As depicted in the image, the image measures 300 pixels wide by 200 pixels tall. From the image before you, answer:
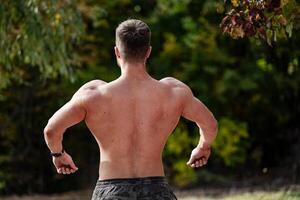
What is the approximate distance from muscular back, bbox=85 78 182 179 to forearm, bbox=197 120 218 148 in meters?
0.27

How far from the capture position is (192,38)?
50.1 feet

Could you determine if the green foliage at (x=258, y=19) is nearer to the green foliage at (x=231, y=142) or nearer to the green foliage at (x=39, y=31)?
the green foliage at (x=39, y=31)

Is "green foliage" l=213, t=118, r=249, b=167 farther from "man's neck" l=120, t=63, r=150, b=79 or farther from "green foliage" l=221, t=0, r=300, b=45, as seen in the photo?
"man's neck" l=120, t=63, r=150, b=79

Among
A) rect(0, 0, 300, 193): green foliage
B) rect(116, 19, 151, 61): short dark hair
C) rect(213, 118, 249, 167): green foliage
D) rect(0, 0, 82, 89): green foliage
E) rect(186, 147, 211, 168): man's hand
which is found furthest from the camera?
rect(213, 118, 249, 167): green foliage

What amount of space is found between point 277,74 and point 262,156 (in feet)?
5.92

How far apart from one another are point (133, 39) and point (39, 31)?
6.34m

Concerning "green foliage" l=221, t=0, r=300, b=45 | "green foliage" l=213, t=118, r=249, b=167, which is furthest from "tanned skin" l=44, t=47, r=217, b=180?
"green foliage" l=213, t=118, r=249, b=167

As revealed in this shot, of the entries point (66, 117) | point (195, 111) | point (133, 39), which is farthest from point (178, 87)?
point (66, 117)

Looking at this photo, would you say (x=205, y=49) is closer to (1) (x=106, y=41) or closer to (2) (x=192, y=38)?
(2) (x=192, y=38)

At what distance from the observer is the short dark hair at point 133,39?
15.1ft

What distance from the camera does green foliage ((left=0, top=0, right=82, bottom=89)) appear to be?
10.7 metres

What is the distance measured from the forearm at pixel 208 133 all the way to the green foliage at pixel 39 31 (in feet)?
19.4

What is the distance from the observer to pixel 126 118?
4613 millimetres

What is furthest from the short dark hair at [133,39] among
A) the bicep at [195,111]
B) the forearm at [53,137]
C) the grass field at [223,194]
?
the grass field at [223,194]
